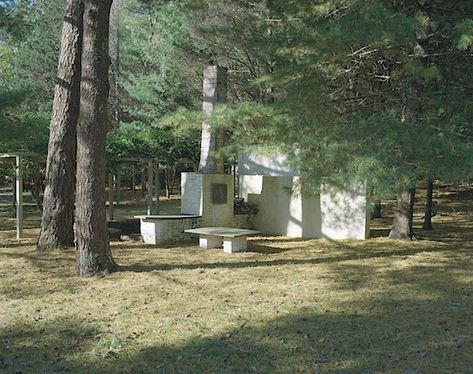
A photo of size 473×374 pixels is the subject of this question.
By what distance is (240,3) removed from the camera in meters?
13.1

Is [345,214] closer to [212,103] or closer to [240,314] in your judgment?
[212,103]

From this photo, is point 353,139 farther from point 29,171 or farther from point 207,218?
point 29,171

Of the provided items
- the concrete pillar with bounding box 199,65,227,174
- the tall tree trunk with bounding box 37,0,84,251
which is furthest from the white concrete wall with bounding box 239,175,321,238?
the tall tree trunk with bounding box 37,0,84,251

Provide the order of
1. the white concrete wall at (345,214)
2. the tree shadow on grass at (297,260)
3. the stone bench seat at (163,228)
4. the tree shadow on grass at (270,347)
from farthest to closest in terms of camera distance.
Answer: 1. the white concrete wall at (345,214)
2. the stone bench seat at (163,228)
3. the tree shadow on grass at (297,260)
4. the tree shadow on grass at (270,347)

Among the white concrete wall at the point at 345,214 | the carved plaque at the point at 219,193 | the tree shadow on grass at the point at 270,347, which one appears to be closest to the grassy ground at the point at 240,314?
the tree shadow on grass at the point at 270,347

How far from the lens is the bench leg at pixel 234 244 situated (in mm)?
8930

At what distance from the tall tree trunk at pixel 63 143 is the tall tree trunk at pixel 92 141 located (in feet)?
7.58

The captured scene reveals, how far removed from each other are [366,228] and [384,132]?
Result: 14.1 feet

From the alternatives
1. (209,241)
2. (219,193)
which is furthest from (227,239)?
(219,193)

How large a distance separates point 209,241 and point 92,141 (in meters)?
3.66

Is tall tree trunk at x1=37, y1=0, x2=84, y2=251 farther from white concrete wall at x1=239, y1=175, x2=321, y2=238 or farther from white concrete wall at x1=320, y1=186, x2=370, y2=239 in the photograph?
white concrete wall at x1=320, y1=186, x2=370, y2=239

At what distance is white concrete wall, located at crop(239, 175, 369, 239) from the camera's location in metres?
10.6

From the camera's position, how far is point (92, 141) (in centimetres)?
643

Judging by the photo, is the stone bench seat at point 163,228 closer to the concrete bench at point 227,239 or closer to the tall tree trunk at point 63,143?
the concrete bench at point 227,239
